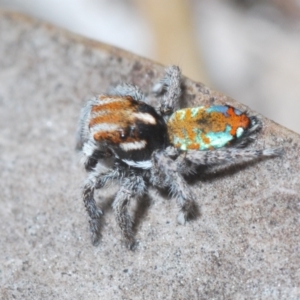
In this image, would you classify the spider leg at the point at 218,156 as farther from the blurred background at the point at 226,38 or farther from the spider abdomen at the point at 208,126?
the blurred background at the point at 226,38

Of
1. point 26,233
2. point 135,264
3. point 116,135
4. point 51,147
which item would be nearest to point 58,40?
point 51,147

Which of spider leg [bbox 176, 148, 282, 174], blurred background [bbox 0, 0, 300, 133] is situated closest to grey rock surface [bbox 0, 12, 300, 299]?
spider leg [bbox 176, 148, 282, 174]

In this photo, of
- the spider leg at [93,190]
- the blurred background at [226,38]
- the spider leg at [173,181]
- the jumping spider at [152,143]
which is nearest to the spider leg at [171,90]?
the jumping spider at [152,143]

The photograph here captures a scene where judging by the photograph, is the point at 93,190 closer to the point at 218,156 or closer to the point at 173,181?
the point at 173,181

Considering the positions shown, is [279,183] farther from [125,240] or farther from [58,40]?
[58,40]

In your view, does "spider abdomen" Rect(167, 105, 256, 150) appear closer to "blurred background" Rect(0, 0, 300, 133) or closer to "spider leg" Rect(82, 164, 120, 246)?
"spider leg" Rect(82, 164, 120, 246)

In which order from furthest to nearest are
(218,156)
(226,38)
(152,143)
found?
(226,38)
(152,143)
(218,156)

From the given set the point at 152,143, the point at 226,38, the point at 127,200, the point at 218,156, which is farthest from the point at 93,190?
the point at 226,38
